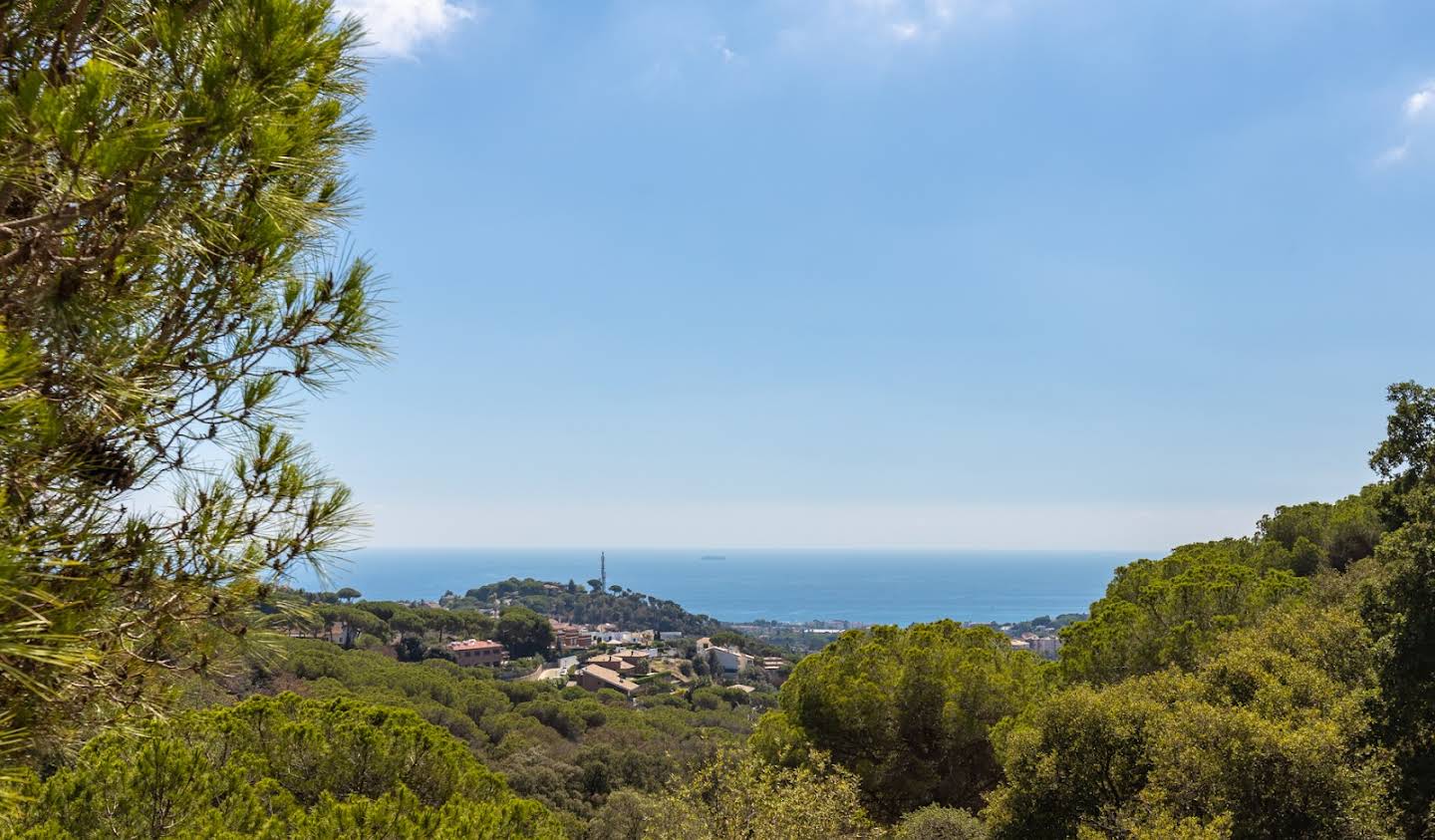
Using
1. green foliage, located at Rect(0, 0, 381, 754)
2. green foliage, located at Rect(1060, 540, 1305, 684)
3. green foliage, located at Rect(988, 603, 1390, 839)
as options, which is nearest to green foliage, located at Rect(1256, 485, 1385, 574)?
green foliage, located at Rect(1060, 540, 1305, 684)

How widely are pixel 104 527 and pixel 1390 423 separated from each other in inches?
601

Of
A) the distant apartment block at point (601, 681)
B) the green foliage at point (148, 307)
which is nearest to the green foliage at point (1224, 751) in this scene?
the green foliage at point (148, 307)

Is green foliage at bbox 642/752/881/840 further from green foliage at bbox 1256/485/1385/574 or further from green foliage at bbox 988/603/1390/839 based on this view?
green foliage at bbox 1256/485/1385/574

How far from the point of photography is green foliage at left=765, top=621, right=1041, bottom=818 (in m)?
12.3

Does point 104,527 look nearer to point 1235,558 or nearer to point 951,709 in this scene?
point 951,709

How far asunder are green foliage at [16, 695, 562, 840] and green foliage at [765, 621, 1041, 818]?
21.8ft

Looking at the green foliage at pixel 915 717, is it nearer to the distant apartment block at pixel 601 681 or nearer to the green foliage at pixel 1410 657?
the green foliage at pixel 1410 657

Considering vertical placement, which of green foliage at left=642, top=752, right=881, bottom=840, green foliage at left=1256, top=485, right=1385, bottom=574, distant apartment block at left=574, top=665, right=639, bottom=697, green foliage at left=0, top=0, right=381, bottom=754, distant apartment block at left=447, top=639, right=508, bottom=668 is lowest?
distant apartment block at left=574, top=665, right=639, bottom=697

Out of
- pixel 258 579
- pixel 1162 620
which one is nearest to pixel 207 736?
pixel 258 579

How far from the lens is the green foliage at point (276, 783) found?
5156 millimetres

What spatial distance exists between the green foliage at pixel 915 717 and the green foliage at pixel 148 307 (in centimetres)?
1109

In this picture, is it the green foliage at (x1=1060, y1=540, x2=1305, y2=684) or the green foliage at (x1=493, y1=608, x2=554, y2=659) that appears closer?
the green foliage at (x1=1060, y1=540, x2=1305, y2=684)

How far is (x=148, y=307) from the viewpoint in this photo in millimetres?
2510

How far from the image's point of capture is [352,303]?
3.11 metres
